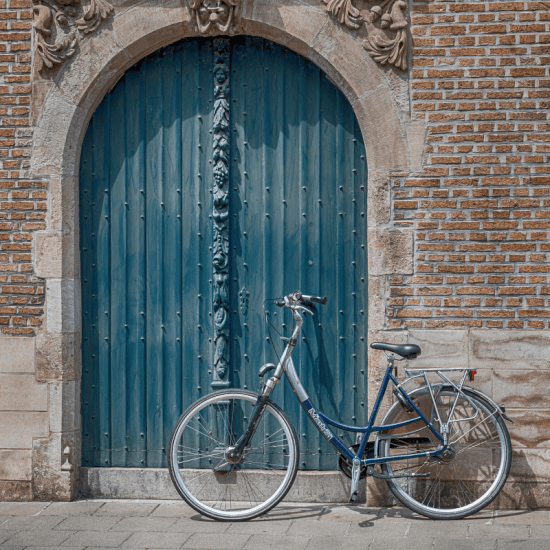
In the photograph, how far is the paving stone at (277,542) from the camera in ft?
16.1

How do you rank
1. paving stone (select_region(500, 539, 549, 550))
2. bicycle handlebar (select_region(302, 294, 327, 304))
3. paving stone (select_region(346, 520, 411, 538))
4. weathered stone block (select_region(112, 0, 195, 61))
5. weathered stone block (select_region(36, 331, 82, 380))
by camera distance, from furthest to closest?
weathered stone block (select_region(36, 331, 82, 380)) < weathered stone block (select_region(112, 0, 195, 61)) < bicycle handlebar (select_region(302, 294, 327, 304)) < paving stone (select_region(346, 520, 411, 538)) < paving stone (select_region(500, 539, 549, 550))

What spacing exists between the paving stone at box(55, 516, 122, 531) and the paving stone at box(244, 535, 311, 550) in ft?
3.14

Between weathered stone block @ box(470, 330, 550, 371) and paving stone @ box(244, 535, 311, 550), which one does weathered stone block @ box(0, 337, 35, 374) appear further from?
weathered stone block @ box(470, 330, 550, 371)

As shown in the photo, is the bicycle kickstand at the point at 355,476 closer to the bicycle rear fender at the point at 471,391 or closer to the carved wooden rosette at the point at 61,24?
the bicycle rear fender at the point at 471,391

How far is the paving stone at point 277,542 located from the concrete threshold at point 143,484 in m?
0.83

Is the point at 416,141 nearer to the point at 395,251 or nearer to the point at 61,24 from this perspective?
the point at 395,251

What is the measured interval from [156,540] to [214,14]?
3369 millimetres

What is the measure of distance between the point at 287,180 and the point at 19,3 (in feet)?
7.16

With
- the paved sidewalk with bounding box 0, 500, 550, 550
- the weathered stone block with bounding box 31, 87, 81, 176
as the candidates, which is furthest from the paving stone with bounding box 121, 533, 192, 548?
the weathered stone block with bounding box 31, 87, 81, 176

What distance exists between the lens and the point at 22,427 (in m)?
5.95

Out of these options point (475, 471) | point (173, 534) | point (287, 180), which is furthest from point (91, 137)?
point (475, 471)

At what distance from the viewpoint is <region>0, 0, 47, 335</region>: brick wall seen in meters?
5.95

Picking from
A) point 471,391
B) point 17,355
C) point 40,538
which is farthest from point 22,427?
point 471,391

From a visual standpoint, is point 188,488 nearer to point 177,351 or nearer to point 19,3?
point 177,351
